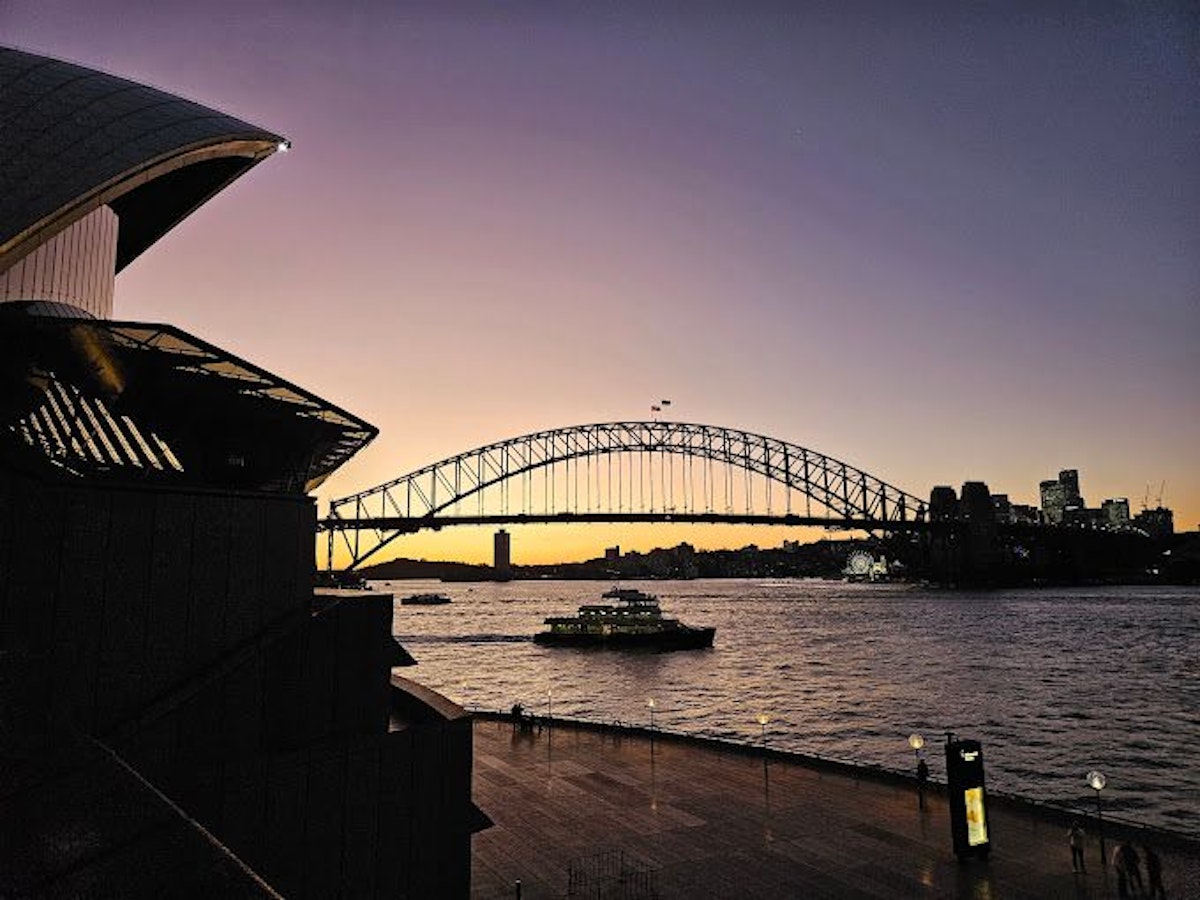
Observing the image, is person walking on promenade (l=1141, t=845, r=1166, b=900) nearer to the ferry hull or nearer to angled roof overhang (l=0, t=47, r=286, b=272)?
angled roof overhang (l=0, t=47, r=286, b=272)

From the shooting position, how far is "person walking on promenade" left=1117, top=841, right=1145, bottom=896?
12.7 metres

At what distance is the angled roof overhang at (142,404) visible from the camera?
9508 millimetres

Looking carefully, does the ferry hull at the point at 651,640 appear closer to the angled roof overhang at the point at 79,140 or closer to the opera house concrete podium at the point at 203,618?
the angled roof overhang at the point at 79,140

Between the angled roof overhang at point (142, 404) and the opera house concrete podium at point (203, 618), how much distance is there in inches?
1.1

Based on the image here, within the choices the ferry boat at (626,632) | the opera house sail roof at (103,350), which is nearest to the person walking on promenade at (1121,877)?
the opera house sail roof at (103,350)

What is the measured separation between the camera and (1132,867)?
12.7m

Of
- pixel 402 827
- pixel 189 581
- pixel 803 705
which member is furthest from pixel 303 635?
pixel 803 705

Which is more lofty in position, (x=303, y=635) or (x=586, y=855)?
(x=303, y=635)

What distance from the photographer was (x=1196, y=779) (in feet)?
98.7

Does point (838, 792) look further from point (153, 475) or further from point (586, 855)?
point (153, 475)

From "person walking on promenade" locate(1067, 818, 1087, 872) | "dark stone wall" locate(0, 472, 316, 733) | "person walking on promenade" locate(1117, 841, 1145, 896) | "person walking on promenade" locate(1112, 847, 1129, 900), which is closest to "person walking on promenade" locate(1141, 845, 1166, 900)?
"person walking on promenade" locate(1117, 841, 1145, 896)

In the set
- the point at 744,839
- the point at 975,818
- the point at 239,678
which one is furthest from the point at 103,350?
the point at 975,818

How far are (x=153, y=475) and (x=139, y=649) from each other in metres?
2.34

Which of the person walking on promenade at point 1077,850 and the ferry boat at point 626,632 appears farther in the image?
the ferry boat at point 626,632
